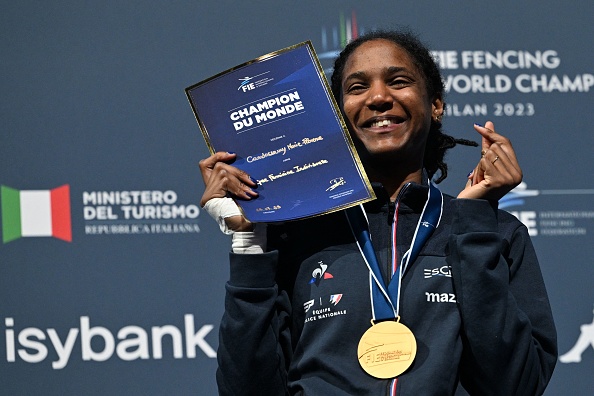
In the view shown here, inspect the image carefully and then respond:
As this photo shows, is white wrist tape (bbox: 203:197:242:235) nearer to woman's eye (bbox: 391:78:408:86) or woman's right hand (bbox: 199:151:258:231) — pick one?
woman's right hand (bbox: 199:151:258:231)

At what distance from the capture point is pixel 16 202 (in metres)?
2.70

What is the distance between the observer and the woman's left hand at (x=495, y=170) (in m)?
1.61

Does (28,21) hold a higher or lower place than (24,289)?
higher

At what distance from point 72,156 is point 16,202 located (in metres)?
0.20

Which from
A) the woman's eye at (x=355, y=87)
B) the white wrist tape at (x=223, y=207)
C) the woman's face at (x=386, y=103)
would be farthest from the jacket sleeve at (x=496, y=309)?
the white wrist tape at (x=223, y=207)

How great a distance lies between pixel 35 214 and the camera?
271 cm

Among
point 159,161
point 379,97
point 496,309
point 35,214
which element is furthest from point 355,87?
point 35,214

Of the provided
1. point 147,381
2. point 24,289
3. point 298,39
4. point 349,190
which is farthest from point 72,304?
point 349,190

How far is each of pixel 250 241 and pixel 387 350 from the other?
0.30 metres

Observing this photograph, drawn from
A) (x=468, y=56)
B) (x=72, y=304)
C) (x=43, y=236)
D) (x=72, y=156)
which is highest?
(x=468, y=56)

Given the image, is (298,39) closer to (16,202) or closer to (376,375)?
(16,202)

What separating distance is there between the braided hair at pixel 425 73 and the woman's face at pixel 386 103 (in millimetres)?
29

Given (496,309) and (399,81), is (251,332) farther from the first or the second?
(399,81)

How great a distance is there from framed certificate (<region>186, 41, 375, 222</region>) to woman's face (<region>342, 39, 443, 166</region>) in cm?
7
